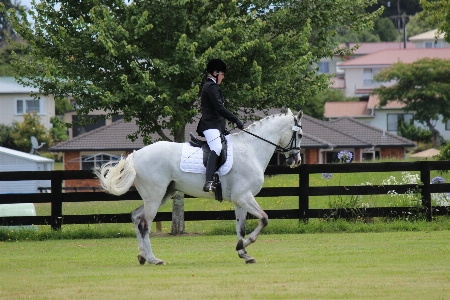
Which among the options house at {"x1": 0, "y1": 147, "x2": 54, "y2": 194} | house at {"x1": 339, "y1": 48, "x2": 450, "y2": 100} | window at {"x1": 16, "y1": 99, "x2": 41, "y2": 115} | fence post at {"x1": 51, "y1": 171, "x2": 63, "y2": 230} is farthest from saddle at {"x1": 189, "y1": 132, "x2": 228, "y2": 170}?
house at {"x1": 339, "y1": 48, "x2": 450, "y2": 100}

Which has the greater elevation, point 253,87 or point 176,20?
point 176,20

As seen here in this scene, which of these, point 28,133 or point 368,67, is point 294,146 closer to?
point 28,133

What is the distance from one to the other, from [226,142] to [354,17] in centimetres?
855

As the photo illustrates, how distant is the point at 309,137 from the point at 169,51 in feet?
124

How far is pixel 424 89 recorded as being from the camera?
76.4 m

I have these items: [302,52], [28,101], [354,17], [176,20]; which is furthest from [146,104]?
[28,101]

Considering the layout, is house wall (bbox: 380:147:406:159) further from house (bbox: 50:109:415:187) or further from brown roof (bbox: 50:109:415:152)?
brown roof (bbox: 50:109:415:152)

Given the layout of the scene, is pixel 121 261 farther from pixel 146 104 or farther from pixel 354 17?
pixel 354 17

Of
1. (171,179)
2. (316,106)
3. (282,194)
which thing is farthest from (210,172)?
(316,106)

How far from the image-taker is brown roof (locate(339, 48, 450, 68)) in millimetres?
96750

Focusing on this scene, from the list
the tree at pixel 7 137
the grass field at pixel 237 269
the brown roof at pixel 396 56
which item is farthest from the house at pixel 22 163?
the brown roof at pixel 396 56

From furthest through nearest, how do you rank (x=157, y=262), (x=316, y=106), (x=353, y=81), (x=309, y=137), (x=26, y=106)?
1. (x=353, y=81)
2. (x=316, y=106)
3. (x=26, y=106)
4. (x=309, y=137)
5. (x=157, y=262)

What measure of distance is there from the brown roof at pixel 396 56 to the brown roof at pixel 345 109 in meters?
10.8

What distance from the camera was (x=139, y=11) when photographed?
18.9 meters
